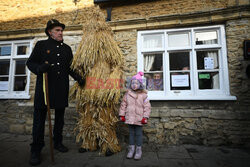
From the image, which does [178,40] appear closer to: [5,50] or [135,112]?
[135,112]

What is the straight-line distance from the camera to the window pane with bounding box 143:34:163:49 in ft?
11.5

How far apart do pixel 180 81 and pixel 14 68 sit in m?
4.87

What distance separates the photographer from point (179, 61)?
3.38 meters

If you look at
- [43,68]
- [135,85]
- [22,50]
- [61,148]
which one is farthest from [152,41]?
[22,50]

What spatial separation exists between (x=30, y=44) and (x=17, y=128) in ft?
7.94

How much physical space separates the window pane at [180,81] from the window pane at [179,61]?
0.16 m

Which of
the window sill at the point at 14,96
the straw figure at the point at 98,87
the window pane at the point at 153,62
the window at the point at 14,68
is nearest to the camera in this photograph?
the straw figure at the point at 98,87

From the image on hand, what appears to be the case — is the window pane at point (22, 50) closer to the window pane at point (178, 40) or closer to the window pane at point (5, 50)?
the window pane at point (5, 50)

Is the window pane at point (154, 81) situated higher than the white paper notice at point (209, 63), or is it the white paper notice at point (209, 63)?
the white paper notice at point (209, 63)

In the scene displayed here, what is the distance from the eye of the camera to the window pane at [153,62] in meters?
3.47

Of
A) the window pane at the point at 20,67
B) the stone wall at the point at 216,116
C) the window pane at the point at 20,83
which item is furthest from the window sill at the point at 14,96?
the stone wall at the point at 216,116

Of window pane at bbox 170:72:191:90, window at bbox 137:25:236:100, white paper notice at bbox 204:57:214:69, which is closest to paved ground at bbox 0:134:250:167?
window at bbox 137:25:236:100

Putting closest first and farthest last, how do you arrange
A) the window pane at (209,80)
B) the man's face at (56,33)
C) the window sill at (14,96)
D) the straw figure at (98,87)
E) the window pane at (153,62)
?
the straw figure at (98,87), the man's face at (56,33), the window pane at (209,80), the window pane at (153,62), the window sill at (14,96)

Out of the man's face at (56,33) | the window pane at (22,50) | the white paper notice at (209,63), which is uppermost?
the window pane at (22,50)
